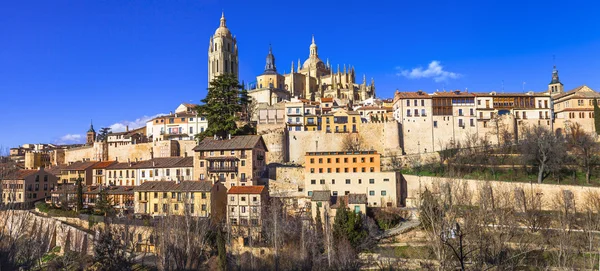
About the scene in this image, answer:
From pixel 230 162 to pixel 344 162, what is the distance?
10.8m

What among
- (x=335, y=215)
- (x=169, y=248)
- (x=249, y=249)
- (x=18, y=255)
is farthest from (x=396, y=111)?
(x=18, y=255)

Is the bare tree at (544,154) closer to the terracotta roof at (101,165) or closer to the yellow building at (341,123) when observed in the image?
the yellow building at (341,123)

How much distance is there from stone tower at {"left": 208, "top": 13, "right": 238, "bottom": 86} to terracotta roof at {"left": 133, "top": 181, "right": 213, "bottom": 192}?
4505 centimetres

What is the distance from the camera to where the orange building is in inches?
1763

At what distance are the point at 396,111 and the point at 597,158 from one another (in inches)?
897

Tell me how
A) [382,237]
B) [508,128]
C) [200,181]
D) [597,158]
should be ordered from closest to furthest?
[382,237]
[200,181]
[597,158]
[508,128]

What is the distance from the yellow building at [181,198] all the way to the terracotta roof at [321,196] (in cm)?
820

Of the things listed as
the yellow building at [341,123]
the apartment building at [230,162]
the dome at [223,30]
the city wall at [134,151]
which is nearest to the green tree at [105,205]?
the apartment building at [230,162]

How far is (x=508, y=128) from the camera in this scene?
55.6 metres

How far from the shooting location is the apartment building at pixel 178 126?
63.6m

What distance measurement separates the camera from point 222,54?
286ft

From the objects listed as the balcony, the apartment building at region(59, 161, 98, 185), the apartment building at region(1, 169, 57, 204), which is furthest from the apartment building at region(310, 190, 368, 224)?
the apartment building at region(1, 169, 57, 204)

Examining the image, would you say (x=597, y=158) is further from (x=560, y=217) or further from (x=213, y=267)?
(x=213, y=267)

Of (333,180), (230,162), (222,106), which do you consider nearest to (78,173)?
(222,106)
